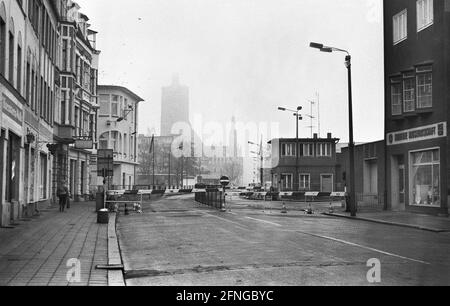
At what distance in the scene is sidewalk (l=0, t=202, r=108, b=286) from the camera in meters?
8.42

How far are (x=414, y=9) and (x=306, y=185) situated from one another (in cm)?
4309

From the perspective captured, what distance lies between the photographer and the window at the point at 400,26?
2949 centimetres

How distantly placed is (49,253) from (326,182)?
6082 centimetres

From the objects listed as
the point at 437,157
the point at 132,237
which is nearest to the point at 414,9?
the point at 437,157

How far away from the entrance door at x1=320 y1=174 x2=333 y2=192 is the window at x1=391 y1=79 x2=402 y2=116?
40097 mm

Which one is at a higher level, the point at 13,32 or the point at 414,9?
the point at 414,9

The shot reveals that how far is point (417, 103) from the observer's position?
27234 millimetres

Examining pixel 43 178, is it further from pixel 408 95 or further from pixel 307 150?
pixel 307 150

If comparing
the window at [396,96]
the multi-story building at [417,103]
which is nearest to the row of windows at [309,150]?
the multi-story building at [417,103]

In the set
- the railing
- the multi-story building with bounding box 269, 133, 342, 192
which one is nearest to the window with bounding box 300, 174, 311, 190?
the multi-story building with bounding box 269, 133, 342, 192

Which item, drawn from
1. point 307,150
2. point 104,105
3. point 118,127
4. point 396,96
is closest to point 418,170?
point 396,96
